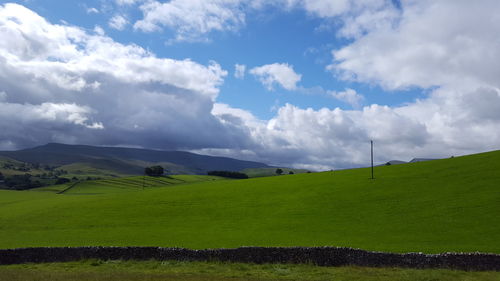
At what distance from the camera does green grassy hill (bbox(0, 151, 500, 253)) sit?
3322 centimetres

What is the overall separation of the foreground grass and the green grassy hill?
7325 mm

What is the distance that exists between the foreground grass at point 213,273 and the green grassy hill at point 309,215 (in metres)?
7.32

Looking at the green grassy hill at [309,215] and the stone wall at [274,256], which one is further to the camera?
the green grassy hill at [309,215]

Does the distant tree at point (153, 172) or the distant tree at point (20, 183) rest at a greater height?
the distant tree at point (153, 172)

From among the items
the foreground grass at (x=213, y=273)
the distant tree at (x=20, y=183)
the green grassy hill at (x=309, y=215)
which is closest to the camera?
the foreground grass at (x=213, y=273)

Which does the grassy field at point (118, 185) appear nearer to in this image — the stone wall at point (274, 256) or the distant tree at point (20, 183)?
the distant tree at point (20, 183)

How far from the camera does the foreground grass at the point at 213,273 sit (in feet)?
65.7

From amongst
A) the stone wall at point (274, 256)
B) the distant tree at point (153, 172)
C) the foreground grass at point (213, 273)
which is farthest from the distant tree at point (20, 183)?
the foreground grass at point (213, 273)

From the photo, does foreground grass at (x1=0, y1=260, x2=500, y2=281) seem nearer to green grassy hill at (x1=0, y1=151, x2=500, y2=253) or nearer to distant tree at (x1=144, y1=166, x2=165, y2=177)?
green grassy hill at (x1=0, y1=151, x2=500, y2=253)

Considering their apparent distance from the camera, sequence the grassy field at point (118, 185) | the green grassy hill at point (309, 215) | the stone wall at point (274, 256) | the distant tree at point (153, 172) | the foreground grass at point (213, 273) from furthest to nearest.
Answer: the distant tree at point (153, 172)
the grassy field at point (118, 185)
the green grassy hill at point (309, 215)
the stone wall at point (274, 256)
the foreground grass at point (213, 273)

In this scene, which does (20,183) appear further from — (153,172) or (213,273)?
(213,273)

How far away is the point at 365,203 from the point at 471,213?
1178 cm

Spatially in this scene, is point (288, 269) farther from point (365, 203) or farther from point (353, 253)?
point (365, 203)

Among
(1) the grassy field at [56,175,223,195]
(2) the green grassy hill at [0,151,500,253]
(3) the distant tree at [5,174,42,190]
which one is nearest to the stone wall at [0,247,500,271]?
(2) the green grassy hill at [0,151,500,253]
